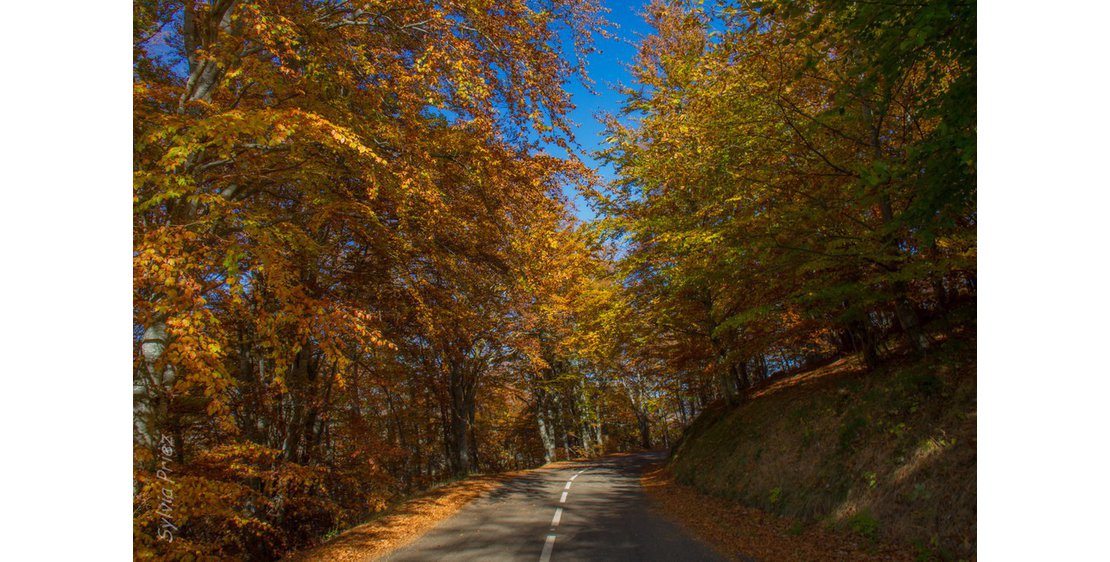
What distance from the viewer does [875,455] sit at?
7.41 m

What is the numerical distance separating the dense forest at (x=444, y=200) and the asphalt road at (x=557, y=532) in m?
2.69

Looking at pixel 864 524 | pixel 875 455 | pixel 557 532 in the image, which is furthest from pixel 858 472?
pixel 557 532

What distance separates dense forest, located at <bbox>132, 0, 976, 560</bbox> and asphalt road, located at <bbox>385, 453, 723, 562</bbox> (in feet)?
8.84

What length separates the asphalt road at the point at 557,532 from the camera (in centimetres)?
669

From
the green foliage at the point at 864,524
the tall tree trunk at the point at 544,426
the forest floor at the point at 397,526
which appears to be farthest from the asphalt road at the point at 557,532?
the tall tree trunk at the point at 544,426

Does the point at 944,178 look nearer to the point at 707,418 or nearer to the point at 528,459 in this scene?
the point at 707,418

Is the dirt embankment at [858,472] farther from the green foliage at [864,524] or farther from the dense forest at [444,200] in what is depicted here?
the dense forest at [444,200]

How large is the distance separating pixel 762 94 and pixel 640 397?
24.6 m

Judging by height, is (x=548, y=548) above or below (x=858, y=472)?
below

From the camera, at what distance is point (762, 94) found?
8.22m

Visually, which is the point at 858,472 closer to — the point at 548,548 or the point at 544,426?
the point at 548,548

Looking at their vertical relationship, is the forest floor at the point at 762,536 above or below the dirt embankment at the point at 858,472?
below

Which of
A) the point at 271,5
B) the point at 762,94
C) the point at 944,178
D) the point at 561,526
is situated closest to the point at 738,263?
the point at 762,94

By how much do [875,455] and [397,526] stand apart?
334 inches
